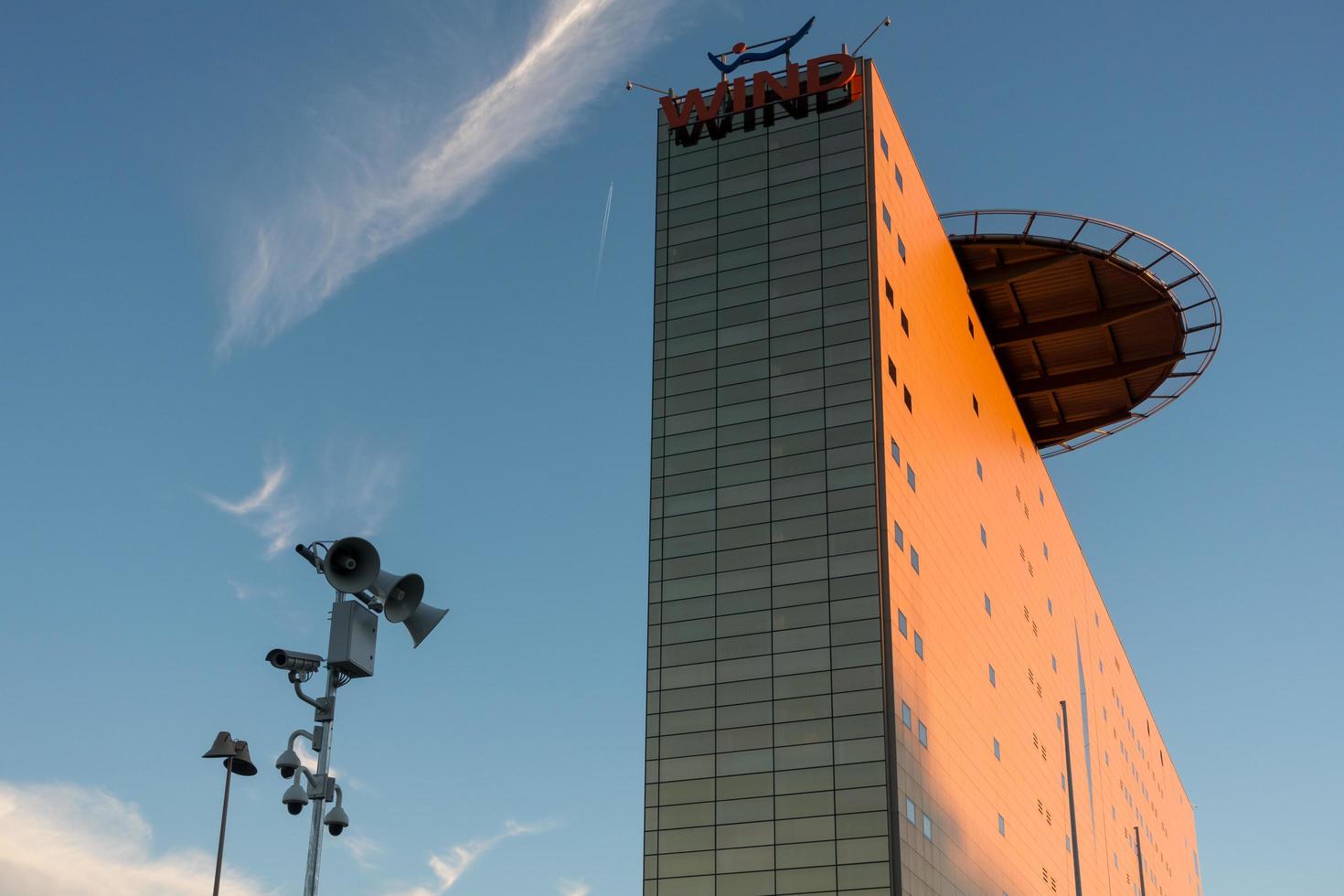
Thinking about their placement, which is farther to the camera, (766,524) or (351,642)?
(766,524)

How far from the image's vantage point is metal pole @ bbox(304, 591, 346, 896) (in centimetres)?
1881

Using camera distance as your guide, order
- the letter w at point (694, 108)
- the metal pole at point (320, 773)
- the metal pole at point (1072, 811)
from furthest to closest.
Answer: the metal pole at point (1072, 811), the letter w at point (694, 108), the metal pole at point (320, 773)

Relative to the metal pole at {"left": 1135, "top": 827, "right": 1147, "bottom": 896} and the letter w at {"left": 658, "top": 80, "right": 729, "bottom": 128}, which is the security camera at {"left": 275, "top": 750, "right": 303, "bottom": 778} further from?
the metal pole at {"left": 1135, "top": 827, "right": 1147, "bottom": 896}

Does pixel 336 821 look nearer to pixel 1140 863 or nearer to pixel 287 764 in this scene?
pixel 287 764

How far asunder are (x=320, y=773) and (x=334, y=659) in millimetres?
1402

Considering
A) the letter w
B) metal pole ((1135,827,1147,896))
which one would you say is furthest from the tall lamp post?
metal pole ((1135,827,1147,896))

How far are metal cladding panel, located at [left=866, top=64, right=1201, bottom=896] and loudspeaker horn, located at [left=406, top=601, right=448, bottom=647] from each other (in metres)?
37.8

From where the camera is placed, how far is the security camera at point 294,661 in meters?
19.2

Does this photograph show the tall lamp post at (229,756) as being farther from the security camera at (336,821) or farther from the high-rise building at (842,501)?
the high-rise building at (842,501)

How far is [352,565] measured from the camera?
64.5 ft

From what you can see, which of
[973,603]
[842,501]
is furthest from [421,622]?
[973,603]

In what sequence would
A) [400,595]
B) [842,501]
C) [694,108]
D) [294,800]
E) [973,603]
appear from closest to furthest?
[294,800]
[400,595]
[842,501]
[694,108]
[973,603]

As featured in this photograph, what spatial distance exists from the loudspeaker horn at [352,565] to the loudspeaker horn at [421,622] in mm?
1358

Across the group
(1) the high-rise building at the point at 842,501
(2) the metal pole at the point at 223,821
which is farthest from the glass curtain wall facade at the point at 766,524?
(2) the metal pole at the point at 223,821
